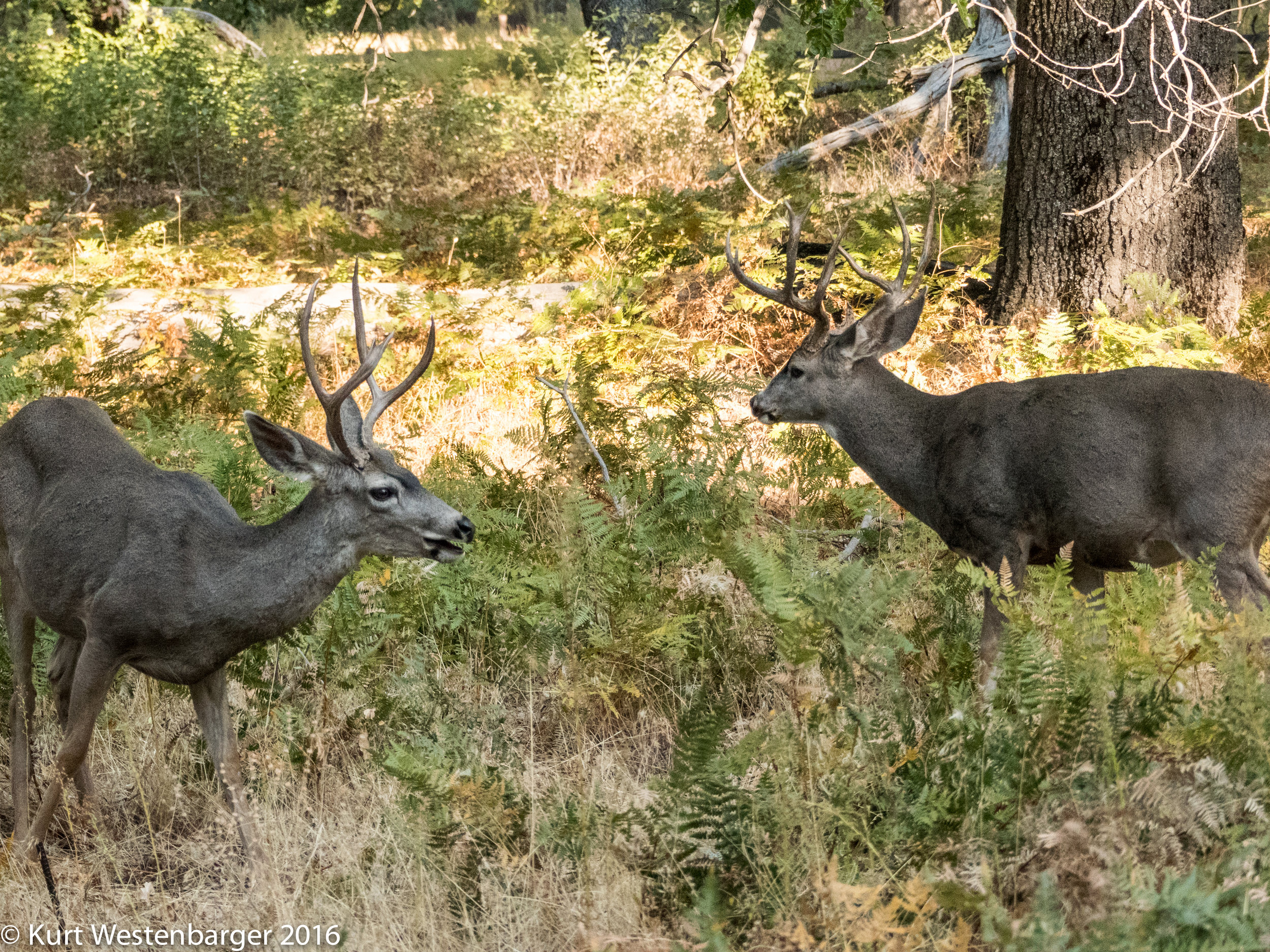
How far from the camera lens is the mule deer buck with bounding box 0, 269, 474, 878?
4.15 m

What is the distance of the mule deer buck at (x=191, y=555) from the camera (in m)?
4.15

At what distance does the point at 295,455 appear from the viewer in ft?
14.4

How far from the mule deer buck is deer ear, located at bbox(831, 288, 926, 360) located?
2601 millimetres

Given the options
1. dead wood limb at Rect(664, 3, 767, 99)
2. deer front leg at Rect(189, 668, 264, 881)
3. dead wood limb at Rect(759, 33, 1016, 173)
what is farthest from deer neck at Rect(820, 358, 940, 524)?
dead wood limb at Rect(759, 33, 1016, 173)

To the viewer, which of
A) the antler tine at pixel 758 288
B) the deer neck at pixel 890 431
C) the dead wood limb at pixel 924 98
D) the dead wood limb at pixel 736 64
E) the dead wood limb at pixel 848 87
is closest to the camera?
the deer neck at pixel 890 431

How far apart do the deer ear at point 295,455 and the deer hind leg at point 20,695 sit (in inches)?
42.8

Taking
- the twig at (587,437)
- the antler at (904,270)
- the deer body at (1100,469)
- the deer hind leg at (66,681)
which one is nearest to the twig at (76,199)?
the twig at (587,437)

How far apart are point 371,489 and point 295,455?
0.30 metres

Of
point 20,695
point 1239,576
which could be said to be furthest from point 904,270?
point 20,695

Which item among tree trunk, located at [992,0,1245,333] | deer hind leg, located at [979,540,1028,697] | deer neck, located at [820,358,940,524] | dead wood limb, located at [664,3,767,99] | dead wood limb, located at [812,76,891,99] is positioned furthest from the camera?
dead wood limb, located at [812,76,891,99]

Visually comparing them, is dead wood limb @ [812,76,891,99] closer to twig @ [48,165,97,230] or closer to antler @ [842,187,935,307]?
twig @ [48,165,97,230]

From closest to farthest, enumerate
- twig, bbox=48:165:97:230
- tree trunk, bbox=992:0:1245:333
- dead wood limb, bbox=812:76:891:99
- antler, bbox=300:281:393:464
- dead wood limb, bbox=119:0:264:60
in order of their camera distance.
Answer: antler, bbox=300:281:393:464 → tree trunk, bbox=992:0:1245:333 → twig, bbox=48:165:97:230 → dead wood limb, bbox=812:76:891:99 → dead wood limb, bbox=119:0:264:60

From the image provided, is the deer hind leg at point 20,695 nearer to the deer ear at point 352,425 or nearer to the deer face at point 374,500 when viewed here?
the deer face at point 374,500

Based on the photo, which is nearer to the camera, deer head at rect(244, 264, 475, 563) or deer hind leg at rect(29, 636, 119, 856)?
deer hind leg at rect(29, 636, 119, 856)
